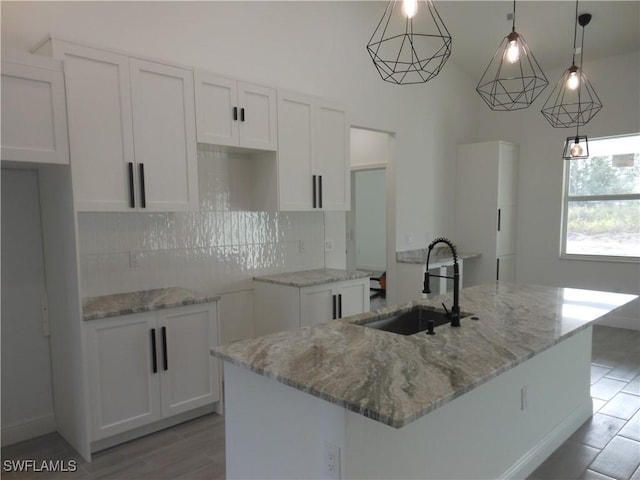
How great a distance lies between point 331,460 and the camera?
1486mm

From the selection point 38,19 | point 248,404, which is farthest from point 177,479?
point 38,19

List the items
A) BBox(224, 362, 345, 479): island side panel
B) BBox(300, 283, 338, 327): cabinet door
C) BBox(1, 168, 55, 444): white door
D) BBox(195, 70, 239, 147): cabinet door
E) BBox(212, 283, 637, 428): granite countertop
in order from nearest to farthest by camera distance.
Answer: BBox(212, 283, 637, 428): granite countertop
BBox(224, 362, 345, 479): island side panel
BBox(1, 168, 55, 444): white door
BBox(195, 70, 239, 147): cabinet door
BBox(300, 283, 338, 327): cabinet door

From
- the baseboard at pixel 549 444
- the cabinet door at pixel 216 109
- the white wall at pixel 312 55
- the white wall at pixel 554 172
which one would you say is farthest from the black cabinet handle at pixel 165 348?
the white wall at pixel 554 172

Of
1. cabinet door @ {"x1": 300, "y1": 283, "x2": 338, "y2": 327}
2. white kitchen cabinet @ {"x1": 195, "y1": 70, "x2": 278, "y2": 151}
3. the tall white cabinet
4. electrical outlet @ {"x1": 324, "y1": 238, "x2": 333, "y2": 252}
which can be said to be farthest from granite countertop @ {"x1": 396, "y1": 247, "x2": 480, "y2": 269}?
white kitchen cabinet @ {"x1": 195, "y1": 70, "x2": 278, "y2": 151}

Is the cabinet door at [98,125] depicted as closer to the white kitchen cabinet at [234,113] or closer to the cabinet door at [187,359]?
the white kitchen cabinet at [234,113]

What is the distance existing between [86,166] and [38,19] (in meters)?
1.02

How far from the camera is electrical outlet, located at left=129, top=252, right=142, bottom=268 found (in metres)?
3.16

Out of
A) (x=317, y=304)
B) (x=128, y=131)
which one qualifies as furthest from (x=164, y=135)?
(x=317, y=304)

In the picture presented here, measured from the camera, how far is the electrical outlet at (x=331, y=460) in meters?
1.47

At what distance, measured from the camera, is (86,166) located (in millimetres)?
2578

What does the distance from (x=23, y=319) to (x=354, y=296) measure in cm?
254

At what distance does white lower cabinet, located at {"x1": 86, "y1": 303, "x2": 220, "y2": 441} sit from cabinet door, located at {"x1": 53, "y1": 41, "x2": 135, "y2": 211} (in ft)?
2.47

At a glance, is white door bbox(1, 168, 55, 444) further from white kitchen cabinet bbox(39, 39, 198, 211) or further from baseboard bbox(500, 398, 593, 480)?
baseboard bbox(500, 398, 593, 480)

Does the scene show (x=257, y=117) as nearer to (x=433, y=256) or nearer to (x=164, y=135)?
(x=164, y=135)
